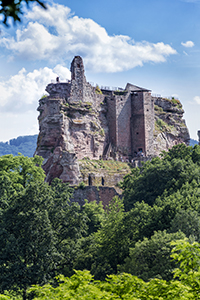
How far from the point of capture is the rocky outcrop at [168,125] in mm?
72688

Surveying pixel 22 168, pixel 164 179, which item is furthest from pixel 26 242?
pixel 22 168

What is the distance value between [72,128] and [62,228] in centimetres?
2889

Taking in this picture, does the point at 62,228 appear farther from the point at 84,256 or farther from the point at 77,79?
the point at 77,79

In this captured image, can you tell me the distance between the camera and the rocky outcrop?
2862 inches

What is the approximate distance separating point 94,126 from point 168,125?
63.6ft

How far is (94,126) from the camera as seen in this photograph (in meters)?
62.2

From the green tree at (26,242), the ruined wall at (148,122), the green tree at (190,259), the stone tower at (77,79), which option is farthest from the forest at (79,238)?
the ruined wall at (148,122)

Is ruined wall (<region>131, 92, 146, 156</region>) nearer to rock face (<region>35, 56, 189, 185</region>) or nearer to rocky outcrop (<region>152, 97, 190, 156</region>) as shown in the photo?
rock face (<region>35, 56, 189, 185</region>)

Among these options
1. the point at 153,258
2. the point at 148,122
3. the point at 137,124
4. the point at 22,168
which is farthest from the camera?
the point at 148,122

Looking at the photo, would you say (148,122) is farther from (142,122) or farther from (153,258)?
(153,258)

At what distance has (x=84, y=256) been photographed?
2980 centimetres

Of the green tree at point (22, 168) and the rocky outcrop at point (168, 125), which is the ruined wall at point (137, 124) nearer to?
the rocky outcrop at point (168, 125)

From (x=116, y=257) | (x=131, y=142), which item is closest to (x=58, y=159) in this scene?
(x=131, y=142)

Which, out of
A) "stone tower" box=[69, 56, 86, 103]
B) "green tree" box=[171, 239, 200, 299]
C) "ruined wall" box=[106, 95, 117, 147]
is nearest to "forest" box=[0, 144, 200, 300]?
"green tree" box=[171, 239, 200, 299]
